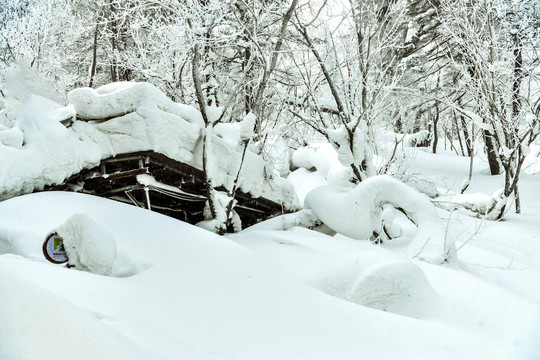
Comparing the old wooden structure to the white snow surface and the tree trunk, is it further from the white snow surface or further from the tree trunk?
the tree trunk

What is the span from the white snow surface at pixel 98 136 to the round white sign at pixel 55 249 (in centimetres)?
167

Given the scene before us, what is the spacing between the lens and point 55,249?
2938 millimetres

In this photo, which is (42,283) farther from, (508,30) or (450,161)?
(450,161)

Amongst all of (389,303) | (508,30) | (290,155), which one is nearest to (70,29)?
(290,155)

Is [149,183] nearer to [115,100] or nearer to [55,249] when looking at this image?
[115,100]

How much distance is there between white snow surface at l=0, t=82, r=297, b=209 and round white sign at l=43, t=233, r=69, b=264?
167cm

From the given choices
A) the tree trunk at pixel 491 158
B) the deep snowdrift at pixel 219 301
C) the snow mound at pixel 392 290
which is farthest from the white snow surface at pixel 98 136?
the tree trunk at pixel 491 158

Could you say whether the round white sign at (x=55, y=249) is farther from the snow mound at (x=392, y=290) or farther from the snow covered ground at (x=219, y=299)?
the snow mound at (x=392, y=290)

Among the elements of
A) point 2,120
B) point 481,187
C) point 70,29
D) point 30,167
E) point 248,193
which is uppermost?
point 70,29

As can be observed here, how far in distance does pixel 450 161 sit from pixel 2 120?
13897 mm

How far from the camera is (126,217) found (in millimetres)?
4023

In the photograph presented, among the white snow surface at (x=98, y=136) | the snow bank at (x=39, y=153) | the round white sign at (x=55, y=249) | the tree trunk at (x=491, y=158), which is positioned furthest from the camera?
the tree trunk at (x=491, y=158)

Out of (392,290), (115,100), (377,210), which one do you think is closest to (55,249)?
(115,100)

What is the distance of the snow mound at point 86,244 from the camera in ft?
9.51
